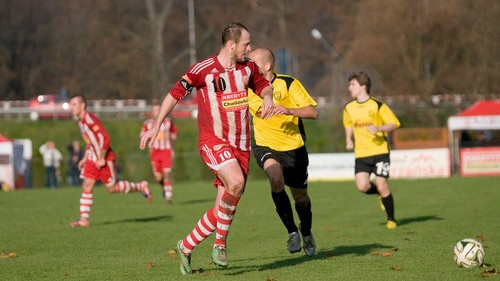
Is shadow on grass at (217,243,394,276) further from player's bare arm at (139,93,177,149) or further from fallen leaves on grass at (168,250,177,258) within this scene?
player's bare arm at (139,93,177,149)

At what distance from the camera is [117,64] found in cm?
6194

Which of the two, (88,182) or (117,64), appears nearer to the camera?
(88,182)

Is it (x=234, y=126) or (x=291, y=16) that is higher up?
(x=291, y=16)

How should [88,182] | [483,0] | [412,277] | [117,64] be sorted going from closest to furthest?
[412,277], [88,182], [483,0], [117,64]

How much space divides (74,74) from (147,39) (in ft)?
19.0

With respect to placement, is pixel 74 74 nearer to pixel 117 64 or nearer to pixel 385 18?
pixel 117 64

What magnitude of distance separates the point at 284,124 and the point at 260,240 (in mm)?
2360

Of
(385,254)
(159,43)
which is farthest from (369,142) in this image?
(159,43)

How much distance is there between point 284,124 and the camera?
11.5 metres

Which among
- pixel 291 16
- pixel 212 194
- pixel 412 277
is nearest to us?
pixel 412 277

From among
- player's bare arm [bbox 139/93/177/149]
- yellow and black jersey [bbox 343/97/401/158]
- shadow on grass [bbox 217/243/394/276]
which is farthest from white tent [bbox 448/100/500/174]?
player's bare arm [bbox 139/93/177/149]

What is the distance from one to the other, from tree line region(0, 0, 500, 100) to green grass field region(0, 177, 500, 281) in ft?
94.4

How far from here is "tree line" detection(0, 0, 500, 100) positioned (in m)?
51.5

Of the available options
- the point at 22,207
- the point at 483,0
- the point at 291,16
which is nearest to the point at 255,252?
the point at 22,207
